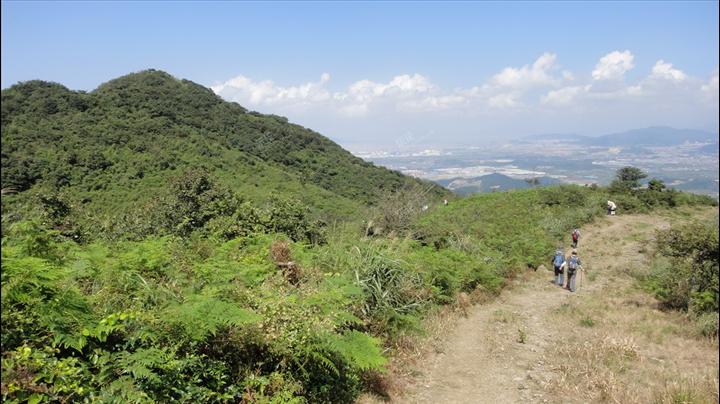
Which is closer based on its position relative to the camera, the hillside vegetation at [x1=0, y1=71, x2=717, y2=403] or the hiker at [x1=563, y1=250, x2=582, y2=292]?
the hillside vegetation at [x1=0, y1=71, x2=717, y2=403]

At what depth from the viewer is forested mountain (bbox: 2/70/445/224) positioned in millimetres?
34875

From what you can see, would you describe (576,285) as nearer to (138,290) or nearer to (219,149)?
(138,290)

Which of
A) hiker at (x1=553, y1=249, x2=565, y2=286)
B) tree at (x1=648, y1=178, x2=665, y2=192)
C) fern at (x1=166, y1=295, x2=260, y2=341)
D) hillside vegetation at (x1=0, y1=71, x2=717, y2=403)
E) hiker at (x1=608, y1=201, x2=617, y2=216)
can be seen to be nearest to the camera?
hillside vegetation at (x1=0, y1=71, x2=717, y2=403)

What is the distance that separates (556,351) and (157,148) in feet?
159

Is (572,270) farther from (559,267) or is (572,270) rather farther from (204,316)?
(204,316)

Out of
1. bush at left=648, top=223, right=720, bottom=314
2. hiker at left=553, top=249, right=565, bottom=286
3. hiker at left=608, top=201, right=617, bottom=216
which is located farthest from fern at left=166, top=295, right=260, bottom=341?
hiker at left=608, top=201, right=617, bottom=216

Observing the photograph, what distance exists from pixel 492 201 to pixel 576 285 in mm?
15470

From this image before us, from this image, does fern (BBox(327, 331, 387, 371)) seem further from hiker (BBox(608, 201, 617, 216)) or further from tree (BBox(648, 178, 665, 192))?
tree (BBox(648, 178, 665, 192))

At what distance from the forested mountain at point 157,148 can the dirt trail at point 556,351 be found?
1090 cm

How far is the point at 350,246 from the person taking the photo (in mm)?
9453

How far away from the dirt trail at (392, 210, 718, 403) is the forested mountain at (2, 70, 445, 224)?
35.8 ft

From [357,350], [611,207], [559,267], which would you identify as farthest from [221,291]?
[611,207]

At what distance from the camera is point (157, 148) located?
48.1 metres

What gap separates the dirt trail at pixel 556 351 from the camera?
652 centimetres
